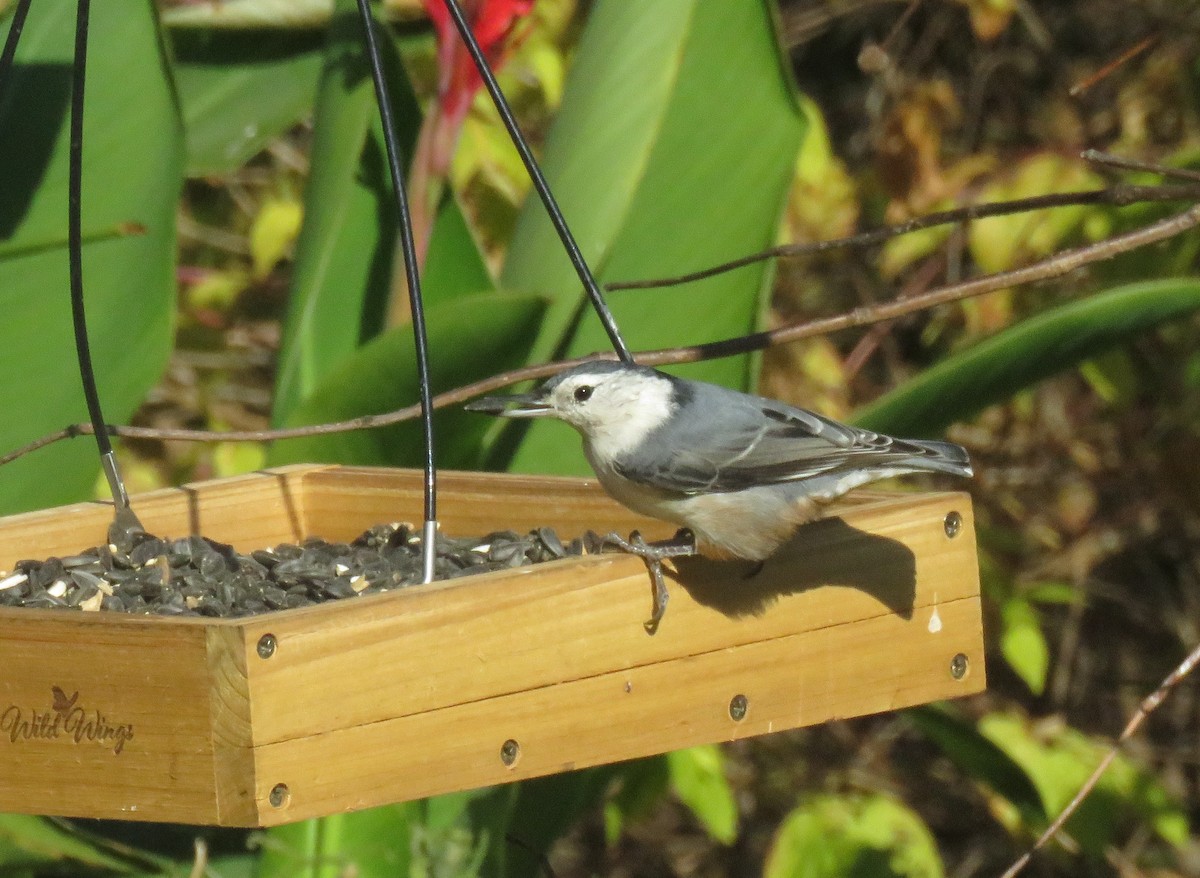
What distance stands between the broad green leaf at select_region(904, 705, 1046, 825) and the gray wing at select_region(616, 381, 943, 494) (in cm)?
100

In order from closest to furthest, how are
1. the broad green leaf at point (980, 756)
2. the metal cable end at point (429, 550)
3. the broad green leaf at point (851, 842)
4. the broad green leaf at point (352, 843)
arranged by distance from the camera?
the metal cable end at point (429, 550)
the broad green leaf at point (352, 843)
the broad green leaf at point (980, 756)
the broad green leaf at point (851, 842)

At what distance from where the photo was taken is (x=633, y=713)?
6.47ft

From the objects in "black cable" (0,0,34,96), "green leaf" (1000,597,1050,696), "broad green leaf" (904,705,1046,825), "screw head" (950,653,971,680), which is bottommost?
"screw head" (950,653,971,680)

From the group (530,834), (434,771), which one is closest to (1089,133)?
(530,834)

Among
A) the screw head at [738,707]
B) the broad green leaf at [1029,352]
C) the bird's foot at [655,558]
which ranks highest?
the broad green leaf at [1029,352]

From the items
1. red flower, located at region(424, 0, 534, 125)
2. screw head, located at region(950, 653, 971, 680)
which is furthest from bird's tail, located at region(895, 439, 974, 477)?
red flower, located at region(424, 0, 534, 125)

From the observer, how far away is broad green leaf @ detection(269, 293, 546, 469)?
2.58 meters

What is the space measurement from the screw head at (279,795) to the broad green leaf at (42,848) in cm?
100

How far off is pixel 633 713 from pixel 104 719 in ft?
2.07

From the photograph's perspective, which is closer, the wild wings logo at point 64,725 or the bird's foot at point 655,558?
the wild wings logo at point 64,725

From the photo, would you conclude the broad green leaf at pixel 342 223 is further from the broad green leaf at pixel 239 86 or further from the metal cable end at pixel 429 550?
the metal cable end at pixel 429 550

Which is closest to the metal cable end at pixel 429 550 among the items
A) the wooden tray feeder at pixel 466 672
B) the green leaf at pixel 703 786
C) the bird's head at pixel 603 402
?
the wooden tray feeder at pixel 466 672

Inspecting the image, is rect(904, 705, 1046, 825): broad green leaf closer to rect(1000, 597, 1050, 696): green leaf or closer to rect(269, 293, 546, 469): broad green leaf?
rect(1000, 597, 1050, 696): green leaf

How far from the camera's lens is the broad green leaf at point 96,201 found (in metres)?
2.88
